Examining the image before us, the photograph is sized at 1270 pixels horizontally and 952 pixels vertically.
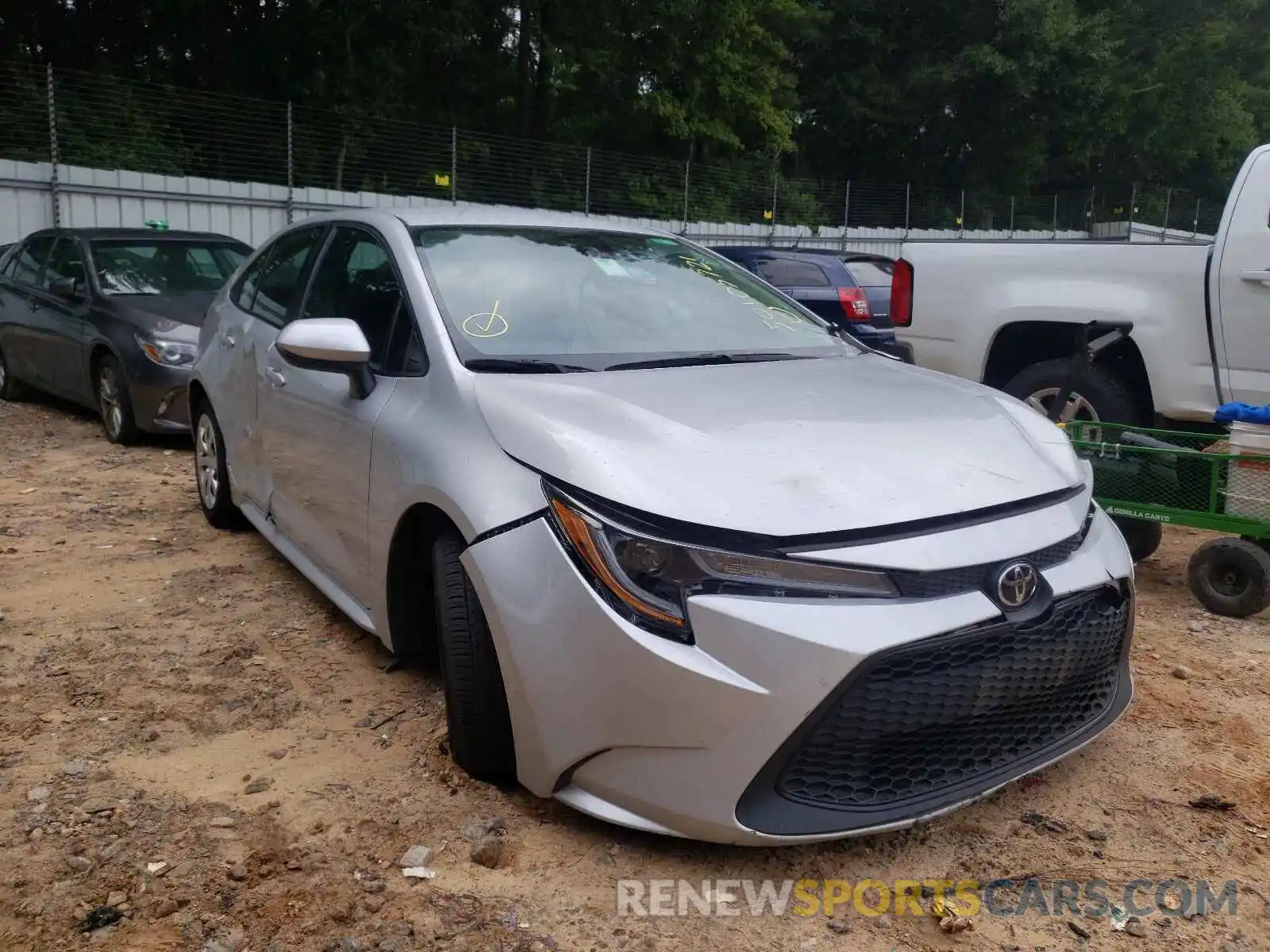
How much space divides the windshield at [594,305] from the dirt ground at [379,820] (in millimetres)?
1140

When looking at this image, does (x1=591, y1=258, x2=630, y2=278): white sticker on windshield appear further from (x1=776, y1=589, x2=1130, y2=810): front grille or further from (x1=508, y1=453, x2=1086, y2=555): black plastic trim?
(x1=776, y1=589, x2=1130, y2=810): front grille

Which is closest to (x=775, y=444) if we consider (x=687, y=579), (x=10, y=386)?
(x=687, y=579)

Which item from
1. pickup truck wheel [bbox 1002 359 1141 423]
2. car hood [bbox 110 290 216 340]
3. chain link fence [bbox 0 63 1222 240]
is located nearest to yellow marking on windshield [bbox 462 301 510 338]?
pickup truck wheel [bbox 1002 359 1141 423]

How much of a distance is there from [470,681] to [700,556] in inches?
28.7

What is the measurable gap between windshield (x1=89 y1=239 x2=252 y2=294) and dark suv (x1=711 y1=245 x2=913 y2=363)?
5332 mm

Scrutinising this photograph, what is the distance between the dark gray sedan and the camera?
7.19 meters

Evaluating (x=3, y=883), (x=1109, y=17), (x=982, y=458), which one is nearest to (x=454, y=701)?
(x=3, y=883)

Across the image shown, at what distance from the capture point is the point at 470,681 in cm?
269

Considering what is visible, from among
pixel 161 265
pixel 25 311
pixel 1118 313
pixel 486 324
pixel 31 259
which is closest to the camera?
pixel 486 324

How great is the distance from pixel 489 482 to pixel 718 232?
19.9 m

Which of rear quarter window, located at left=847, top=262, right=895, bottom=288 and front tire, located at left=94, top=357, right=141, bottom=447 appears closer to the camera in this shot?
front tire, located at left=94, top=357, right=141, bottom=447

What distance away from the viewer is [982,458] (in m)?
2.75

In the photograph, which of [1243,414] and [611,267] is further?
[1243,414]

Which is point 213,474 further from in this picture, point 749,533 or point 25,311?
point 25,311
